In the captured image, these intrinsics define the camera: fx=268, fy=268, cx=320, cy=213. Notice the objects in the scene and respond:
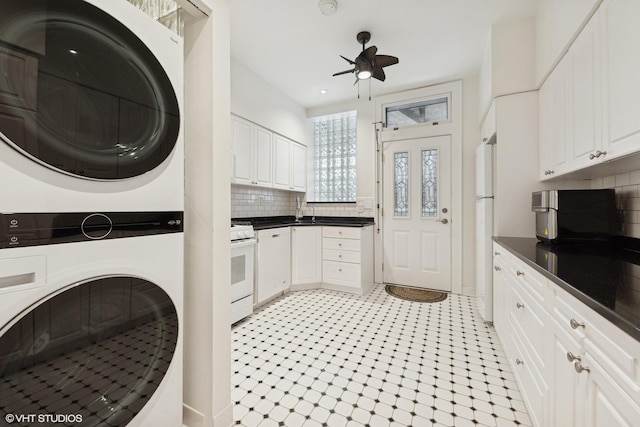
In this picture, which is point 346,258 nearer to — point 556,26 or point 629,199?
point 629,199

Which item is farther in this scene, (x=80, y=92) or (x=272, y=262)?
(x=272, y=262)

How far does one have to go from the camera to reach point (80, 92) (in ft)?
2.68

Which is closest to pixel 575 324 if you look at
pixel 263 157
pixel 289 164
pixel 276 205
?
pixel 263 157

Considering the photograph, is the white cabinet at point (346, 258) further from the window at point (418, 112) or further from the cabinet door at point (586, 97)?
the cabinet door at point (586, 97)

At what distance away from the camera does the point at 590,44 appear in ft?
4.70

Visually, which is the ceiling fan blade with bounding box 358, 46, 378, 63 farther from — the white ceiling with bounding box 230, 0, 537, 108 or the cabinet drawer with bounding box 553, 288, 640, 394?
the cabinet drawer with bounding box 553, 288, 640, 394

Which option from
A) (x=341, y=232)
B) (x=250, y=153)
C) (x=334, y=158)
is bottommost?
(x=341, y=232)

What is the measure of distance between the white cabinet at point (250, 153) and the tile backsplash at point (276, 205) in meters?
0.30

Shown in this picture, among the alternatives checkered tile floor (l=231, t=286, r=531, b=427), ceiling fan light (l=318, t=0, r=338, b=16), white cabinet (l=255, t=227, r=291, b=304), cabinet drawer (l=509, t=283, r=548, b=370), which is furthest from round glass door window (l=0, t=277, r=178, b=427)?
ceiling fan light (l=318, t=0, r=338, b=16)

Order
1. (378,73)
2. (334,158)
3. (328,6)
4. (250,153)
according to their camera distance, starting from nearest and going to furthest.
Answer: (328,6)
(378,73)
(250,153)
(334,158)

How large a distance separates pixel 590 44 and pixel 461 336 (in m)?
2.14

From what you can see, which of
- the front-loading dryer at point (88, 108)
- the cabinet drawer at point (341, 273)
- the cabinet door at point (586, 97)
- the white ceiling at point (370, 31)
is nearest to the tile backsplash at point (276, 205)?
the cabinet drawer at point (341, 273)

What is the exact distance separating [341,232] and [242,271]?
1380mm

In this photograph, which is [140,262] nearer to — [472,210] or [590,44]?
[590,44]
